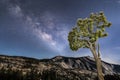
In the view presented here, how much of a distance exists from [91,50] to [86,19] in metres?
5.37

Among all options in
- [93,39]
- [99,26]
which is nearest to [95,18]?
[99,26]

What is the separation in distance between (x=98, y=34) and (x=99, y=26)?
5.42 feet

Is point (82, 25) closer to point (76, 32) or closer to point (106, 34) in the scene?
point (76, 32)

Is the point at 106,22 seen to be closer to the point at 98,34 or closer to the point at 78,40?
the point at 98,34

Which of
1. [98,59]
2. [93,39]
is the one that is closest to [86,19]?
[93,39]

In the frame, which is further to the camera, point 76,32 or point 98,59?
point 76,32

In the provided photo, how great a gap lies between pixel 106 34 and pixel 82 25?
4170 mm

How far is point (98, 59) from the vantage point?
34.3m

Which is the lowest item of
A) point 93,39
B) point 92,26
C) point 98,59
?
point 98,59

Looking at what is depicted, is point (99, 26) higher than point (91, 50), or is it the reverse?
point (99, 26)

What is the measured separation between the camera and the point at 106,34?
36781 millimetres

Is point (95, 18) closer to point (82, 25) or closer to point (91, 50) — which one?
point (82, 25)

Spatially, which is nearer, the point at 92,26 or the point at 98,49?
the point at 98,49

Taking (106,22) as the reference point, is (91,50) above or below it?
below
